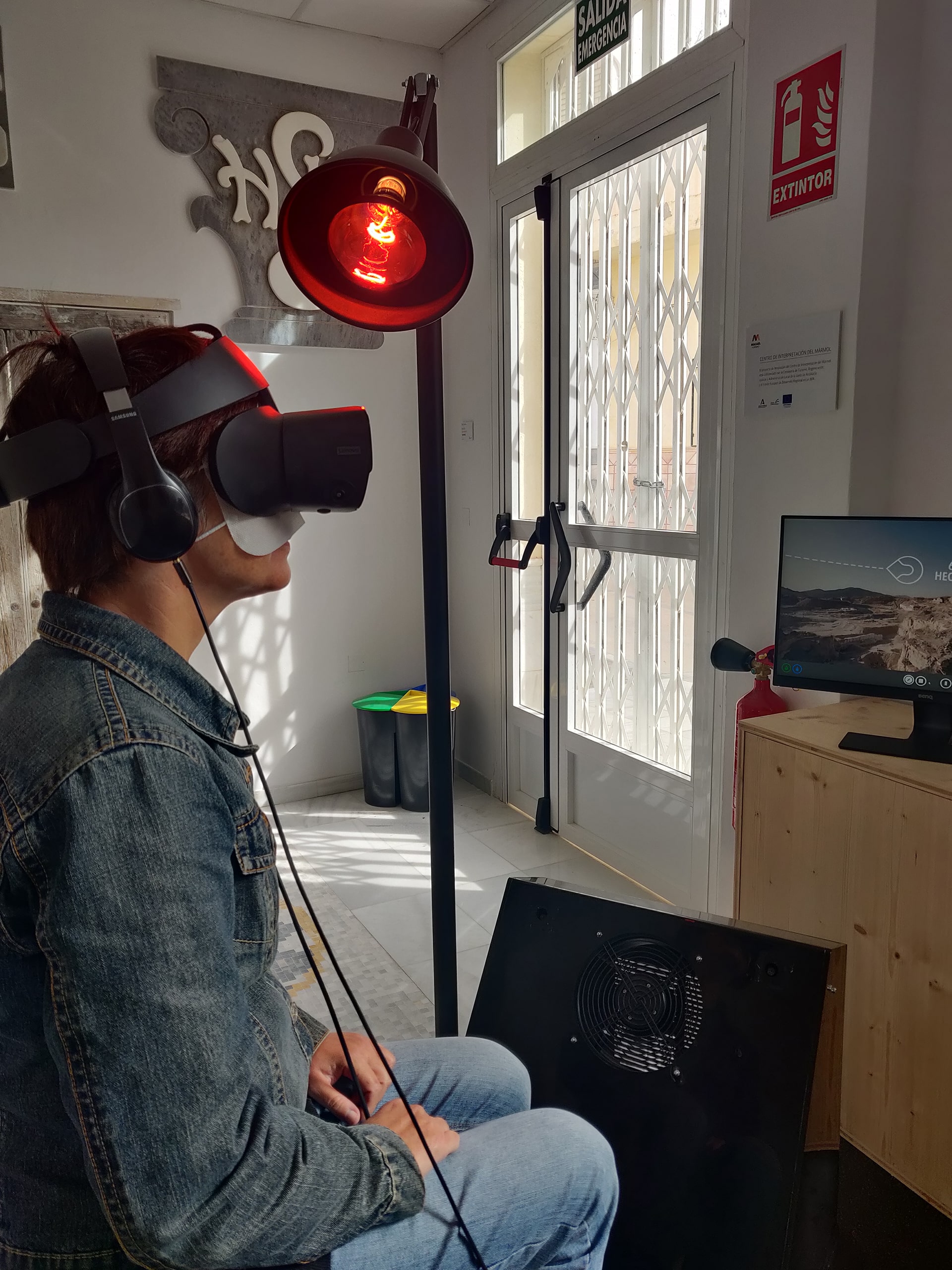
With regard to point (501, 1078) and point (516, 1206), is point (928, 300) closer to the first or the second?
point (501, 1078)

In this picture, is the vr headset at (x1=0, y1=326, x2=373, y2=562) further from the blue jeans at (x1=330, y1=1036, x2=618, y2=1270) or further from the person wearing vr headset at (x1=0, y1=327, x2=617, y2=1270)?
the blue jeans at (x1=330, y1=1036, x2=618, y2=1270)

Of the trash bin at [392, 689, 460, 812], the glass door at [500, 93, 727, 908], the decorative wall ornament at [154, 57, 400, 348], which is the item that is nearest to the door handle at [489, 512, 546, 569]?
the glass door at [500, 93, 727, 908]

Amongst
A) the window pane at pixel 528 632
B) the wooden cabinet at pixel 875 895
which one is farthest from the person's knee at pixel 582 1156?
the window pane at pixel 528 632

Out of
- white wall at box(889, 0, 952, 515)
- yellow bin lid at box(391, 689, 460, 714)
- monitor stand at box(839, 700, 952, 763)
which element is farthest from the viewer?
yellow bin lid at box(391, 689, 460, 714)

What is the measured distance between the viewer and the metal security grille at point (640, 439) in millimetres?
2668

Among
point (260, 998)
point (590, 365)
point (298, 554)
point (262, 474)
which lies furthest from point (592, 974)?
point (298, 554)

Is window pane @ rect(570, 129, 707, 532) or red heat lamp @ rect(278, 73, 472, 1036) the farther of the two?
window pane @ rect(570, 129, 707, 532)

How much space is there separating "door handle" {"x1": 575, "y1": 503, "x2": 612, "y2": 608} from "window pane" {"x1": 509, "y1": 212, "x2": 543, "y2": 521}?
1.04ft

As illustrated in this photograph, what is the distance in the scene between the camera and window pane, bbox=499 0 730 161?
8.36ft

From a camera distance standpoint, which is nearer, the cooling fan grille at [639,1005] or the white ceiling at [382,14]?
the cooling fan grille at [639,1005]

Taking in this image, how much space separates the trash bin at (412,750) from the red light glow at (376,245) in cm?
258

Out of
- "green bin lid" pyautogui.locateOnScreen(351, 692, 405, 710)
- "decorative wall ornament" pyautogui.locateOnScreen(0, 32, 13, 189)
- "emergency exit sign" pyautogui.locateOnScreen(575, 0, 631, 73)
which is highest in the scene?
"emergency exit sign" pyautogui.locateOnScreen(575, 0, 631, 73)

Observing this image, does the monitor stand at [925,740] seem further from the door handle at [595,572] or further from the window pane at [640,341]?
the door handle at [595,572]

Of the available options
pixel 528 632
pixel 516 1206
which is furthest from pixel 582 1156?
pixel 528 632
